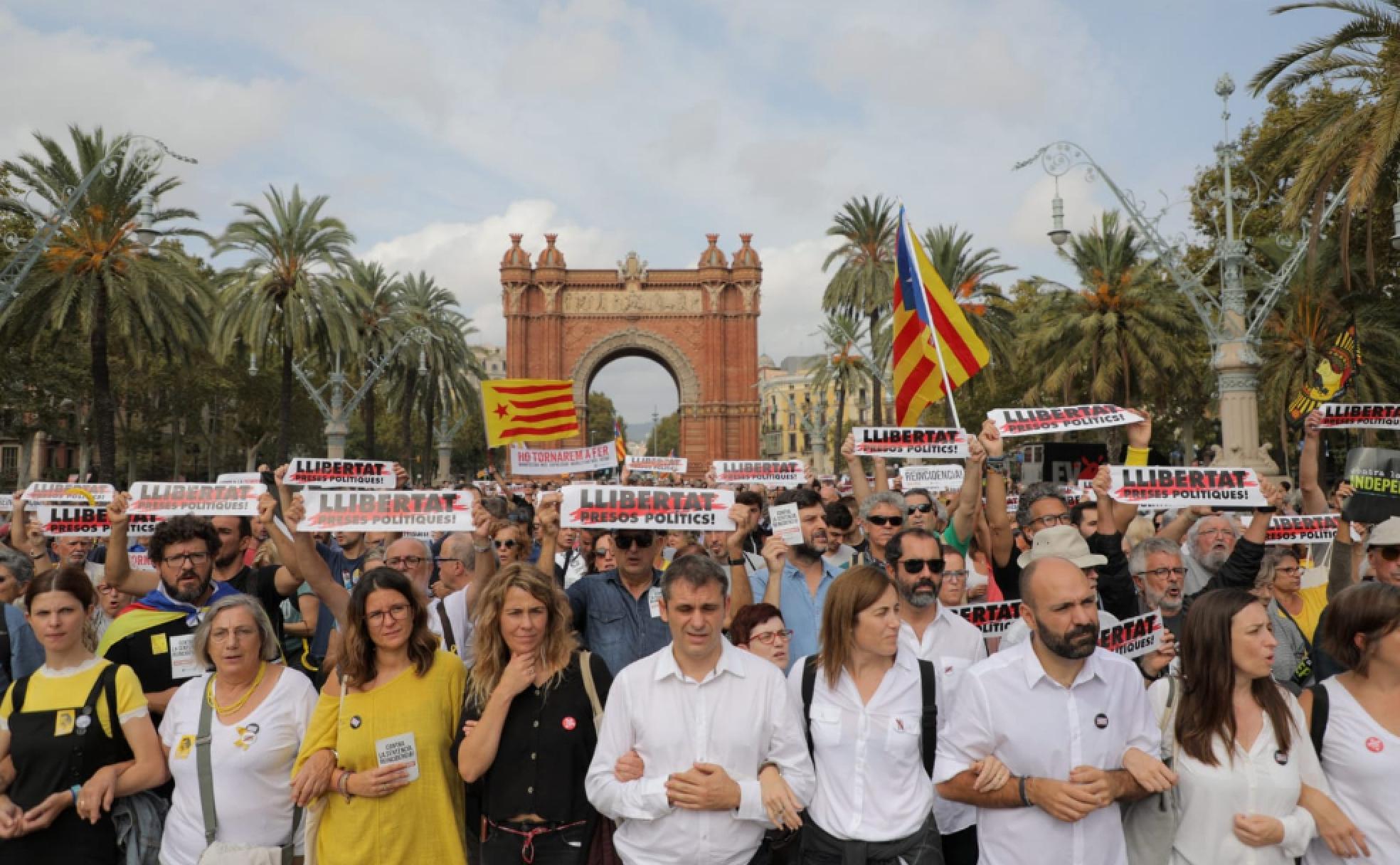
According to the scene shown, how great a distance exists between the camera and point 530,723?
3875 millimetres

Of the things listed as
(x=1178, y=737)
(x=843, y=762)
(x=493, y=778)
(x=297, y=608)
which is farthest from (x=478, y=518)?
(x=1178, y=737)

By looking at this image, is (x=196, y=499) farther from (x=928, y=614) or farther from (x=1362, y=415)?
(x=1362, y=415)

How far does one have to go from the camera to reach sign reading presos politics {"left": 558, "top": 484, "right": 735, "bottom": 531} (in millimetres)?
5105

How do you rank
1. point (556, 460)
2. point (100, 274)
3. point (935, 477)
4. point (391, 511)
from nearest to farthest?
point (391, 511) < point (935, 477) < point (556, 460) < point (100, 274)

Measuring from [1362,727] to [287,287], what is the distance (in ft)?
90.8

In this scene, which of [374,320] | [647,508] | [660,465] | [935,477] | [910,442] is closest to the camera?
[647,508]

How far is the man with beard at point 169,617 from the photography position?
475 centimetres

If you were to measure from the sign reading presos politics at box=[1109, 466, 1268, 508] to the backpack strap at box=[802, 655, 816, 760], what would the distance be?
8.83 ft

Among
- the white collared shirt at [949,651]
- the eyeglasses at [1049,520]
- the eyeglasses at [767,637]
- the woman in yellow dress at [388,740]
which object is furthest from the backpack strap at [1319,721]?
the woman in yellow dress at [388,740]

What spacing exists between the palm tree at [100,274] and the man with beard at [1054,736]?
68.9 ft

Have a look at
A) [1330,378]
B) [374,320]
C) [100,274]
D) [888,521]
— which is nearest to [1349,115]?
[1330,378]

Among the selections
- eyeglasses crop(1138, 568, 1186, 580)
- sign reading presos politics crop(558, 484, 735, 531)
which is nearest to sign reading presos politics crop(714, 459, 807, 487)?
sign reading presos politics crop(558, 484, 735, 531)

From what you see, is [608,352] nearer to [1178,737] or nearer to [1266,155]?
[1266,155]

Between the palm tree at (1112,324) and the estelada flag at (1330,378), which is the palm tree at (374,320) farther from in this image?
the estelada flag at (1330,378)
